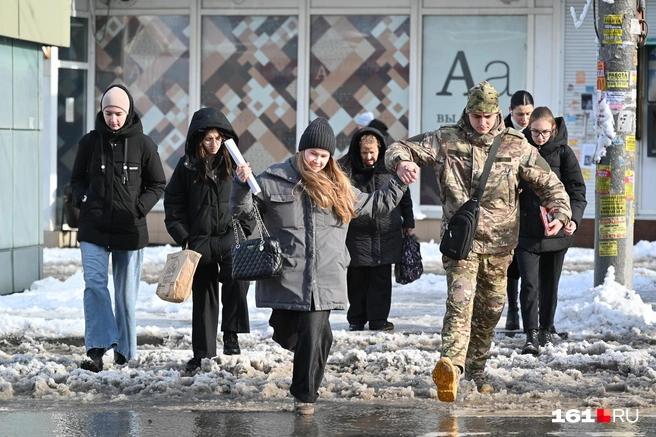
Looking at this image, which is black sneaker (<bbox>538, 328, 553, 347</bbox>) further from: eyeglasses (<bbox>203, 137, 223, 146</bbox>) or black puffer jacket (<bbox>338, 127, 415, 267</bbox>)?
eyeglasses (<bbox>203, 137, 223, 146</bbox>)

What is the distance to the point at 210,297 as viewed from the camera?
28.5 feet

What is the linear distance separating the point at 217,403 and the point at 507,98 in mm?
10633

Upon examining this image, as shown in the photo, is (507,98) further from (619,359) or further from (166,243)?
(619,359)

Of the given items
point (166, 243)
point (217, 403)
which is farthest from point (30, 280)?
point (217, 403)

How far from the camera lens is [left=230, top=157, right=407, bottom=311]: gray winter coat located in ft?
23.1

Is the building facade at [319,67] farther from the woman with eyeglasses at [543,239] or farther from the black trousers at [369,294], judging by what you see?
the woman with eyeglasses at [543,239]

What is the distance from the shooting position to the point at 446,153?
7508 millimetres

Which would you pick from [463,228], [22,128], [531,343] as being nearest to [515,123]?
[531,343]

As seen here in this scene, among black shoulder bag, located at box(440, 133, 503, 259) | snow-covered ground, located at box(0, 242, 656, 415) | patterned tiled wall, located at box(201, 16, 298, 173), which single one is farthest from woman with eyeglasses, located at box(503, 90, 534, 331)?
patterned tiled wall, located at box(201, 16, 298, 173)

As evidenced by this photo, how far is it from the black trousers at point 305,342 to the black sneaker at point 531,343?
94.6 inches

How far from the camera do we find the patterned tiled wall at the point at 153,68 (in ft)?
59.6

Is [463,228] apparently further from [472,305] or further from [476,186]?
[472,305]

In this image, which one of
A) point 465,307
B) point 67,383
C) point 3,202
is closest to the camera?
point 465,307

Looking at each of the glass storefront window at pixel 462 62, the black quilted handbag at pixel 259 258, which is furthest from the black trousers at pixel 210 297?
the glass storefront window at pixel 462 62
